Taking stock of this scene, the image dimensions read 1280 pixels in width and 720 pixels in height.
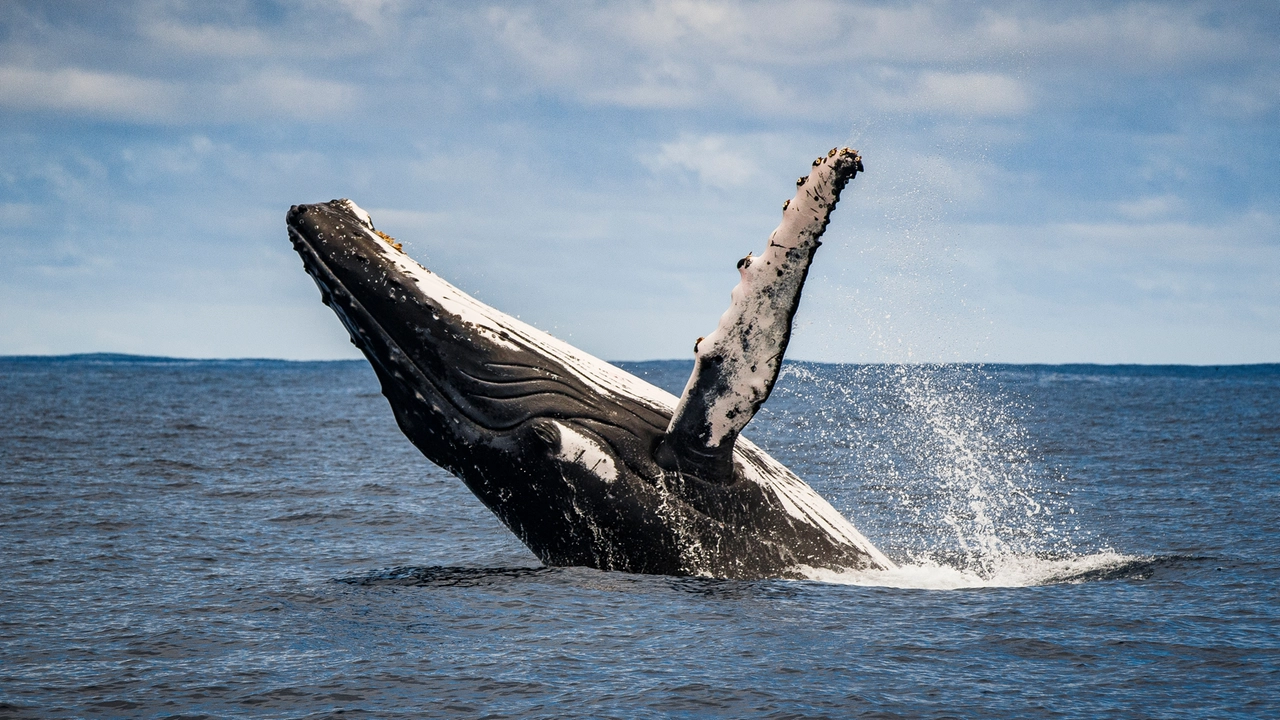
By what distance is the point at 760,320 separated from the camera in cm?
753

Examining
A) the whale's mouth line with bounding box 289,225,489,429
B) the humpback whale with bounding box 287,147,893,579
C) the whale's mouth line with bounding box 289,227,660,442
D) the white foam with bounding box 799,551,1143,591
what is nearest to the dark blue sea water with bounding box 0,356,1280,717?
the white foam with bounding box 799,551,1143,591

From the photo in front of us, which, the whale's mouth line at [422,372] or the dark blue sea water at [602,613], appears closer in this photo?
the dark blue sea water at [602,613]

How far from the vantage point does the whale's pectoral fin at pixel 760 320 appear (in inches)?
290

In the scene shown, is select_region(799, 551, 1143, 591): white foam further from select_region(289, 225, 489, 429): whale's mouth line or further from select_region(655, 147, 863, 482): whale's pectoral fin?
select_region(289, 225, 489, 429): whale's mouth line

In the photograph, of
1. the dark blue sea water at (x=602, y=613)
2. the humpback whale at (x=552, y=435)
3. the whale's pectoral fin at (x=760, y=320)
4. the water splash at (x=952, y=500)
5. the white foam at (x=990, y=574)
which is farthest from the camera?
the water splash at (x=952, y=500)

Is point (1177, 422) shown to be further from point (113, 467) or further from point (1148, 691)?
point (1148, 691)

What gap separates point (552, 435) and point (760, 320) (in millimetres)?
1735

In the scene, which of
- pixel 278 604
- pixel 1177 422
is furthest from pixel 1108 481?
pixel 1177 422

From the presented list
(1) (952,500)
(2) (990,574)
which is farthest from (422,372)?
(1) (952,500)

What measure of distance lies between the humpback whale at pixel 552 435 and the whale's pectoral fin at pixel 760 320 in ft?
0.45

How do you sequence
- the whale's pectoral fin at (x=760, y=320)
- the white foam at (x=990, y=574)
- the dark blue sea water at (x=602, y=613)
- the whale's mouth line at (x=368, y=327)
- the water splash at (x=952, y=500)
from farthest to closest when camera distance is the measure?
the water splash at (x=952, y=500), the white foam at (x=990, y=574), the whale's mouth line at (x=368, y=327), the whale's pectoral fin at (x=760, y=320), the dark blue sea water at (x=602, y=613)

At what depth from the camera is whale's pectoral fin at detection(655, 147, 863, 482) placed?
7367 millimetres

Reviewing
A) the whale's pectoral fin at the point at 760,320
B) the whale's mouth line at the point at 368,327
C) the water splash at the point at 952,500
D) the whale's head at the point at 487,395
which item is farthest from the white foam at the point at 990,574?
the whale's mouth line at the point at 368,327

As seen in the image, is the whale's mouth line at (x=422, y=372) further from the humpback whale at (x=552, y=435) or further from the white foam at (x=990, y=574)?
the white foam at (x=990, y=574)
